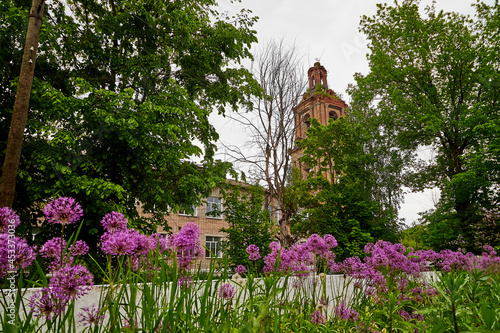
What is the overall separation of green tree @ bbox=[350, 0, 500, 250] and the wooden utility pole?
13735mm

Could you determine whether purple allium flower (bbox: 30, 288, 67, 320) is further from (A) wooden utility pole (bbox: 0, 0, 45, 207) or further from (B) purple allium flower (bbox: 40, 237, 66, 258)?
(A) wooden utility pole (bbox: 0, 0, 45, 207)

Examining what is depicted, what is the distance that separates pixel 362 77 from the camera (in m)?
17.6

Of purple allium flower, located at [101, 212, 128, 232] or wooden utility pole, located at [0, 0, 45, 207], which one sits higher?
wooden utility pole, located at [0, 0, 45, 207]

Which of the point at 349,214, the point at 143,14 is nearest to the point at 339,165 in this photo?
the point at 349,214

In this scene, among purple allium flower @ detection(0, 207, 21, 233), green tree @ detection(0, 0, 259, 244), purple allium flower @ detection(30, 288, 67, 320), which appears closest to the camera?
purple allium flower @ detection(30, 288, 67, 320)

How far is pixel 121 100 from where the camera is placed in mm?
7645

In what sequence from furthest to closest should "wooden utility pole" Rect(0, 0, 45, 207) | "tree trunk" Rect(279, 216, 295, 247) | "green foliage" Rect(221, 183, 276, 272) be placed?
"tree trunk" Rect(279, 216, 295, 247) < "green foliage" Rect(221, 183, 276, 272) < "wooden utility pole" Rect(0, 0, 45, 207)

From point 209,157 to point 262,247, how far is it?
399 cm

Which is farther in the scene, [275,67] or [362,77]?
[362,77]

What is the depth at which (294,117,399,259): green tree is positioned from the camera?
1074 cm

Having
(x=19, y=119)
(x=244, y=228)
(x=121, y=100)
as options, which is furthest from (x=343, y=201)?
(x=19, y=119)

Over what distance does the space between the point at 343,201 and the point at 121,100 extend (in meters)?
8.27

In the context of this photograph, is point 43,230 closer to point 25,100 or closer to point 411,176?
point 25,100

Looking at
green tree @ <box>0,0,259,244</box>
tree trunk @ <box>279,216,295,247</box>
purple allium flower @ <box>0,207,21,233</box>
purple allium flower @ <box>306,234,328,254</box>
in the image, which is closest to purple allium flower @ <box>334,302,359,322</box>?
purple allium flower @ <box>306,234,328,254</box>
